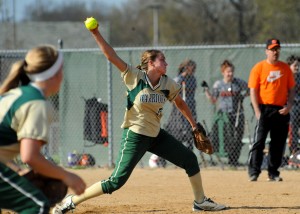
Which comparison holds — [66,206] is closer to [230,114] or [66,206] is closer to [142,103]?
[142,103]

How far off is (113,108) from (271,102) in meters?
3.96

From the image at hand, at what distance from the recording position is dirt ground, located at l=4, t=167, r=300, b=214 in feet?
26.1

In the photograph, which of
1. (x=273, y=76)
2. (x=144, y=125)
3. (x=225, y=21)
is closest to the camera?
(x=144, y=125)

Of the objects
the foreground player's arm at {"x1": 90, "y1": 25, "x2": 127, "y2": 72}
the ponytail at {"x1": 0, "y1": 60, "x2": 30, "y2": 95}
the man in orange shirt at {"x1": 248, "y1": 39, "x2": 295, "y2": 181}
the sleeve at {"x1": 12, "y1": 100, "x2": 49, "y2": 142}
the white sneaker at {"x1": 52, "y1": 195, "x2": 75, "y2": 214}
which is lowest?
the white sneaker at {"x1": 52, "y1": 195, "x2": 75, "y2": 214}

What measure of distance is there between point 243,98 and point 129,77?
574 centimetres

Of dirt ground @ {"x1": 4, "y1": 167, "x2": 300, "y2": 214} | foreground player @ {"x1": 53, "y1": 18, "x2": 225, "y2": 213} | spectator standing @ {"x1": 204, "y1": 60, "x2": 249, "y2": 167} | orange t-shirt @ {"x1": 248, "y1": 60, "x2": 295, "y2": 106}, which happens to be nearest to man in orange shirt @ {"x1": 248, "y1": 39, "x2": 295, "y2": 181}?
orange t-shirt @ {"x1": 248, "y1": 60, "x2": 295, "y2": 106}

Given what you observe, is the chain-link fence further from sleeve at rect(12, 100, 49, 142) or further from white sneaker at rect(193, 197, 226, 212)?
sleeve at rect(12, 100, 49, 142)

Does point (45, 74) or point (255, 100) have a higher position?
point (45, 74)

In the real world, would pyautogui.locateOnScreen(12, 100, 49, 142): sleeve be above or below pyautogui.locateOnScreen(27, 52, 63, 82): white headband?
below

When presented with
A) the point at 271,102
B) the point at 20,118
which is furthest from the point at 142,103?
the point at 271,102

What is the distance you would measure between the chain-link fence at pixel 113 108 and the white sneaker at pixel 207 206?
5.20 metres

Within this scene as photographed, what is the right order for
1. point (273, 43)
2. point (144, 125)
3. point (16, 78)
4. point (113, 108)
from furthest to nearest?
point (113, 108)
point (273, 43)
point (144, 125)
point (16, 78)

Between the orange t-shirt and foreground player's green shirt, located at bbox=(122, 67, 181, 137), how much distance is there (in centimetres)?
350

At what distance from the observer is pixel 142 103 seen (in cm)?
736
